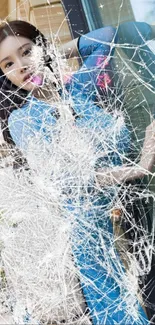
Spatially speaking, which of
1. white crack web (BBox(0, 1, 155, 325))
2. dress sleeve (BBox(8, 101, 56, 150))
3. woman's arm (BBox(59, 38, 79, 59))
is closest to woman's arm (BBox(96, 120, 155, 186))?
white crack web (BBox(0, 1, 155, 325))

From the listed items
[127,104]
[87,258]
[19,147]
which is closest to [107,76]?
[127,104]

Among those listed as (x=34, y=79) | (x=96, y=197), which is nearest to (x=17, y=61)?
(x=34, y=79)

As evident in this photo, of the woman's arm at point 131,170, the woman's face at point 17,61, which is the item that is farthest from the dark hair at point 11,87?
the woman's arm at point 131,170

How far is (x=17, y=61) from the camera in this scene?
832mm

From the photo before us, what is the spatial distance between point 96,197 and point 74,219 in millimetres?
49

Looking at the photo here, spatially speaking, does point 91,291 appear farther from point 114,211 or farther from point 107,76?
point 107,76

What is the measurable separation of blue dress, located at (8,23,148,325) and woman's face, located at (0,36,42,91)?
0.03m

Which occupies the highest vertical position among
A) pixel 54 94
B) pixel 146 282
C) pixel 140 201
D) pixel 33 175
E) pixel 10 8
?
pixel 10 8

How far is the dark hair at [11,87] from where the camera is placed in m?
0.85

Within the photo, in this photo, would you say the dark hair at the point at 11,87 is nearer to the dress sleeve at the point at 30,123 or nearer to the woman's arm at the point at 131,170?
the dress sleeve at the point at 30,123

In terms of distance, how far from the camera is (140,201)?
835 millimetres

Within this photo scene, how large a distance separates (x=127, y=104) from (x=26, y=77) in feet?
0.58

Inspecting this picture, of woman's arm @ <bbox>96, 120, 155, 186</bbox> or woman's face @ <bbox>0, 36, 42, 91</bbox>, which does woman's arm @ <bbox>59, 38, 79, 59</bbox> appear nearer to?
woman's face @ <bbox>0, 36, 42, 91</bbox>

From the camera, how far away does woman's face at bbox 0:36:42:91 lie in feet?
2.72
